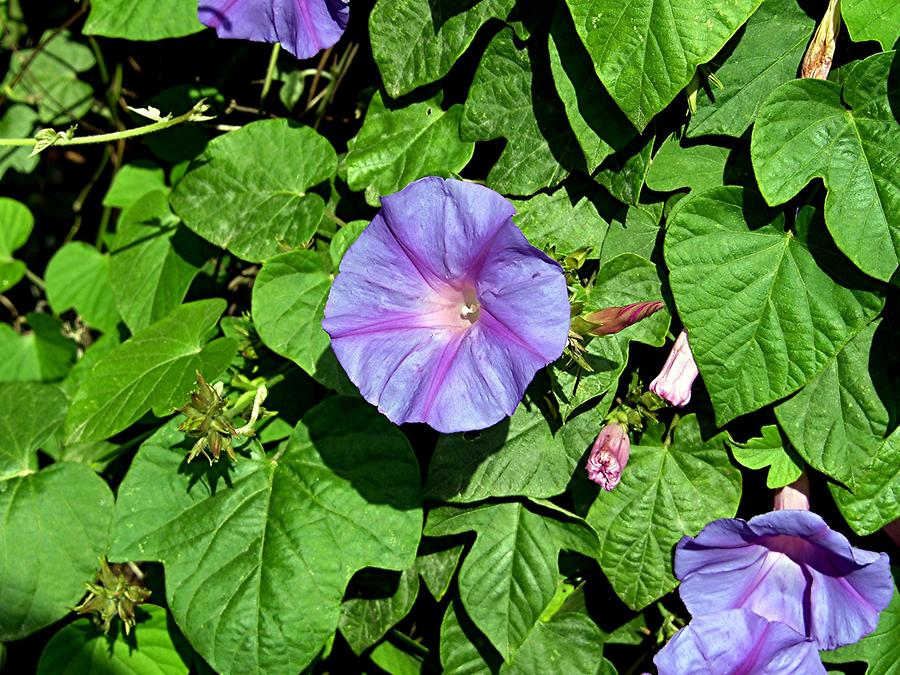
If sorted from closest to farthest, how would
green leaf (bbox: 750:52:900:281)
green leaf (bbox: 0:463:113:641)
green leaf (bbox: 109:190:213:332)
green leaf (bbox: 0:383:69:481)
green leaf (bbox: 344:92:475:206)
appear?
green leaf (bbox: 750:52:900:281), green leaf (bbox: 344:92:475:206), green leaf (bbox: 0:463:113:641), green leaf (bbox: 0:383:69:481), green leaf (bbox: 109:190:213:332)

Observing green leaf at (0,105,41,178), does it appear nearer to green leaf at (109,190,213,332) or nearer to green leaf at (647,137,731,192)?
green leaf at (109,190,213,332)

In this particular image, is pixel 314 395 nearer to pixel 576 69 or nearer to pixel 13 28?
pixel 576 69

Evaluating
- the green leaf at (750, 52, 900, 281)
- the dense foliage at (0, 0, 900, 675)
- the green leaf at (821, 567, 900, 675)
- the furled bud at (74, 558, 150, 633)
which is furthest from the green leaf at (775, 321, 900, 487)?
the furled bud at (74, 558, 150, 633)

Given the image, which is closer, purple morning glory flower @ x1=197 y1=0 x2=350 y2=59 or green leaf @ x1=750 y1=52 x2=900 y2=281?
green leaf @ x1=750 y1=52 x2=900 y2=281

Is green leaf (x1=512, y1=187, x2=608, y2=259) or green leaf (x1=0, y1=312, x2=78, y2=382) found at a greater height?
green leaf (x1=512, y1=187, x2=608, y2=259)

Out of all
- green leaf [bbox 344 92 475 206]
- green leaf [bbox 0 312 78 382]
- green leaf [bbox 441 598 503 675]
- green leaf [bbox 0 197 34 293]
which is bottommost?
green leaf [bbox 441 598 503 675]

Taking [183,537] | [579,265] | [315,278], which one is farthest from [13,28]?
[579,265]

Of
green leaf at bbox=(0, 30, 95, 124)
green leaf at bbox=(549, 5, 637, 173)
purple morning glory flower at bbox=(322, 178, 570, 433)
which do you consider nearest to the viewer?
purple morning glory flower at bbox=(322, 178, 570, 433)
